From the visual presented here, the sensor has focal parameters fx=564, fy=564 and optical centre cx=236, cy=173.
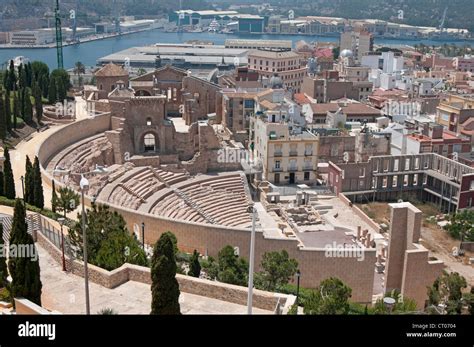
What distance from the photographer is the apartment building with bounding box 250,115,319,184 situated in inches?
1474

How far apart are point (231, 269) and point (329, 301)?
474 cm

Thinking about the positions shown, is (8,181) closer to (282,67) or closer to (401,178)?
(401,178)

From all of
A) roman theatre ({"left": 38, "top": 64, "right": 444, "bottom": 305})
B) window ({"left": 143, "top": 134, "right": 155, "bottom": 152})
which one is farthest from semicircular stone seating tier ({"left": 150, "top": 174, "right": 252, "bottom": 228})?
window ({"left": 143, "top": 134, "right": 155, "bottom": 152})

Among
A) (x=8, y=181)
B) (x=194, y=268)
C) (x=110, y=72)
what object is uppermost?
(x=110, y=72)

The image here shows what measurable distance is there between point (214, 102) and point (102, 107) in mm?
9827

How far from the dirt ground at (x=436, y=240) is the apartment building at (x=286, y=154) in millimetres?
4452

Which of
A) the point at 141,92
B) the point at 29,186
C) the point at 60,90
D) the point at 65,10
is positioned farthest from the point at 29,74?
the point at 65,10

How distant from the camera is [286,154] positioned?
124ft

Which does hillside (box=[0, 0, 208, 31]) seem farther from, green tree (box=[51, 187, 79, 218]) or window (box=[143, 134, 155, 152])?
green tree (box=[51, 187, 79, 218])

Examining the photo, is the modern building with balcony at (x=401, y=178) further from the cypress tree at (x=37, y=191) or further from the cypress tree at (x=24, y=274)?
the cypress tree at (x=24, y=274)

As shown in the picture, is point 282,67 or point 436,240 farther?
point 282,67

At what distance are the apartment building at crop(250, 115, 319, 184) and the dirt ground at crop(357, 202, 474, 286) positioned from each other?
14.6 feet

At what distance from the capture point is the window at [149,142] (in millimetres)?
37494

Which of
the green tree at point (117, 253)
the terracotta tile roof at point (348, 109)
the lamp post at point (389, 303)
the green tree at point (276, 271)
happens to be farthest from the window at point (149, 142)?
the lamp post at point (389, 303)
